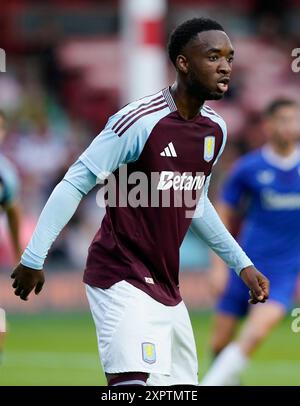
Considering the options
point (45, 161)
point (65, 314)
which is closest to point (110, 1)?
point (45, 161)

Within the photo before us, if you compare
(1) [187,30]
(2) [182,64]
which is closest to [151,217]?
(2) [182,64]

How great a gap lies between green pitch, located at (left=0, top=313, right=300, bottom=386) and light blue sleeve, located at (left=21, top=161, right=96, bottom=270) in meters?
4.41

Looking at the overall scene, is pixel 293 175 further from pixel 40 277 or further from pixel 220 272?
pixel 40 277

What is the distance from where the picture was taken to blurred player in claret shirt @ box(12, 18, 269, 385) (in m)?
6.30

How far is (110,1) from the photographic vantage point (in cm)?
2259

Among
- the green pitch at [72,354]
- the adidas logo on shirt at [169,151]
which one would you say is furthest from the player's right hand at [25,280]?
the green pitch at [72,354]

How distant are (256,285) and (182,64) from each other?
4.00 feet

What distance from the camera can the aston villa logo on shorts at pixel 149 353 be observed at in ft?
20.8

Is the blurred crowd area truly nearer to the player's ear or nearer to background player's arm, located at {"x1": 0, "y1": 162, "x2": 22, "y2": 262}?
background player's arm, located at {"x1": 0, "y1": 162, "x2": 22, "y2": 262}

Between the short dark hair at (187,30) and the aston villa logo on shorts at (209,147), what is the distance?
0.43 meters

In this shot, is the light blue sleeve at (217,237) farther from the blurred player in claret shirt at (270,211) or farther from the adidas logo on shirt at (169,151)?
the blurred player in claret shirt at (270,211)

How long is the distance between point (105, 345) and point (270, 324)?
11.5 ft

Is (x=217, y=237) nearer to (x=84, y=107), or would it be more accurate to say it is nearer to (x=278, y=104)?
(x=278, y=104)

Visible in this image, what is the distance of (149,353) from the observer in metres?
6.34
